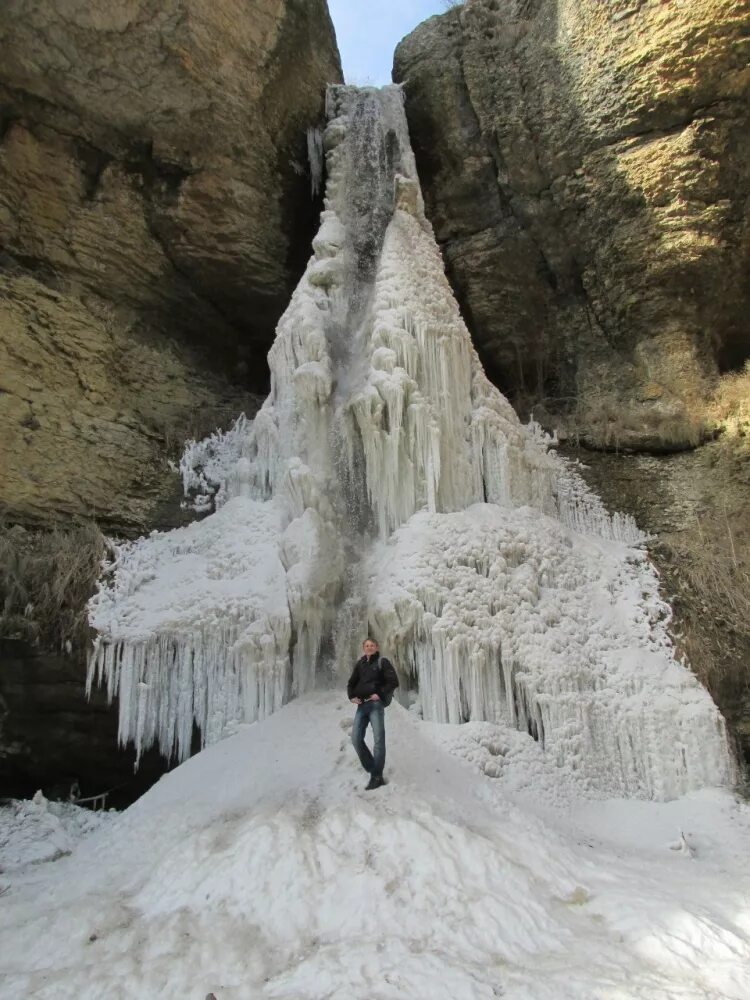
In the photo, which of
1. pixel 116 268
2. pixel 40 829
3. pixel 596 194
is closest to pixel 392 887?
pixel 40 829

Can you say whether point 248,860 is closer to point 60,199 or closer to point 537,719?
point 537,719

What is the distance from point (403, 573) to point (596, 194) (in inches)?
281

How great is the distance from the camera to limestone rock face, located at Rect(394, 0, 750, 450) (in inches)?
419

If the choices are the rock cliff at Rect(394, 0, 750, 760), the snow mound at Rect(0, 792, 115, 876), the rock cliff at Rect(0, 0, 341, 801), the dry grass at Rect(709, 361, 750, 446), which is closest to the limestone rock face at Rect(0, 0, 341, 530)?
the rock cliff at Rect(0, 0, 341, 801)

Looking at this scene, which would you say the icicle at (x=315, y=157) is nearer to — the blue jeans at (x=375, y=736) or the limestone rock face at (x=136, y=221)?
the limestone rock face at (x=136, y=221)

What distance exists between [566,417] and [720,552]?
10.7ft

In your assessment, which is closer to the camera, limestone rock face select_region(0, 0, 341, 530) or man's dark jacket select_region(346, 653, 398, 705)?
man's dark jacket select_region(346, 653, 398, 705)

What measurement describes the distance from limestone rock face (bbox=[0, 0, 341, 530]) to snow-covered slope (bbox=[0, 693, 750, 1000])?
4.52 meters

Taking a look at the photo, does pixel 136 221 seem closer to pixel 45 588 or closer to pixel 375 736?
pixel 45 588

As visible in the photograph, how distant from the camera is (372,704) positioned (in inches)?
243

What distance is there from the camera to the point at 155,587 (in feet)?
28.8

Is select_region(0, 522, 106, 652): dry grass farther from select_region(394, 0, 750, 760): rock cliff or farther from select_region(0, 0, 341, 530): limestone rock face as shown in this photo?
select_region(394, 0, 750, 760): rock cliff

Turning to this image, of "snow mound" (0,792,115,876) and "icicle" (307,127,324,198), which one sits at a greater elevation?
"icicle" (307,127,324,198)

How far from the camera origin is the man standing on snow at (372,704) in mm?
6137
